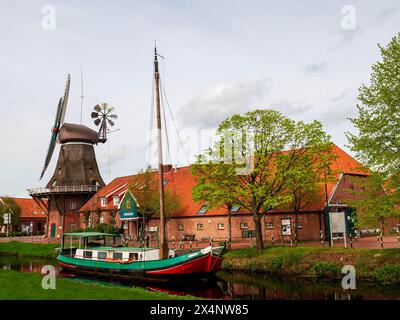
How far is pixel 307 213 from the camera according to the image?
36969mm

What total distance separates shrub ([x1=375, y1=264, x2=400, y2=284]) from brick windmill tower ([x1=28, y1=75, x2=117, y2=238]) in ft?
157

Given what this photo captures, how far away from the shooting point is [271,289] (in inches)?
877

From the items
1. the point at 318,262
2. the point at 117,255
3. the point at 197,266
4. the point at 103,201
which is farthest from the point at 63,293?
the point at 103,201

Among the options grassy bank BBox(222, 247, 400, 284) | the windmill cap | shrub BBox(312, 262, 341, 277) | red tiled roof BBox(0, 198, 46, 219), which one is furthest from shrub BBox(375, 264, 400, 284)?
red tiled roof BBox(0, 198, 46, 219)

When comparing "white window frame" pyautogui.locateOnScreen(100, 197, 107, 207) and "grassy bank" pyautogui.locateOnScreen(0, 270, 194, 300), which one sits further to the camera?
Answer: "white window frame" pyautogui.locateOnScreen(100, 197, 107, 207)

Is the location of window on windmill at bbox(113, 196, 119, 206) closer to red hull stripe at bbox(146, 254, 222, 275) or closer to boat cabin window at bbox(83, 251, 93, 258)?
boat cabin window at bbox(83, 251, 93, 258)

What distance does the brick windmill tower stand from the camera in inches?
2426

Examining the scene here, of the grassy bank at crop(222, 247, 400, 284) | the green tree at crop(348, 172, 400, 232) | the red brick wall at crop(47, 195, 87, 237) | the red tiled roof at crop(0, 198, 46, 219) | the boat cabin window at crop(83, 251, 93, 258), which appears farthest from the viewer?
the red tiled roof at crop(0, 198, 46, 219)

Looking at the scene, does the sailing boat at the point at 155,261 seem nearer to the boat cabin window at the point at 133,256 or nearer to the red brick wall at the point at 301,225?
the boat cabin window at the point at 133,256

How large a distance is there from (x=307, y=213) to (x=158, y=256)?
15.8 metres

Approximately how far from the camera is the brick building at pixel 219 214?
36.7 m

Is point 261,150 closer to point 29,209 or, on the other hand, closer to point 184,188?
point 184,188

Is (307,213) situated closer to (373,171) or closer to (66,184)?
(373,171)

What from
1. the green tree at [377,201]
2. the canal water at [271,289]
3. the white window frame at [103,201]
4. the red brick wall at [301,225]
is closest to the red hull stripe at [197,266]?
the canal water at [271,289]
